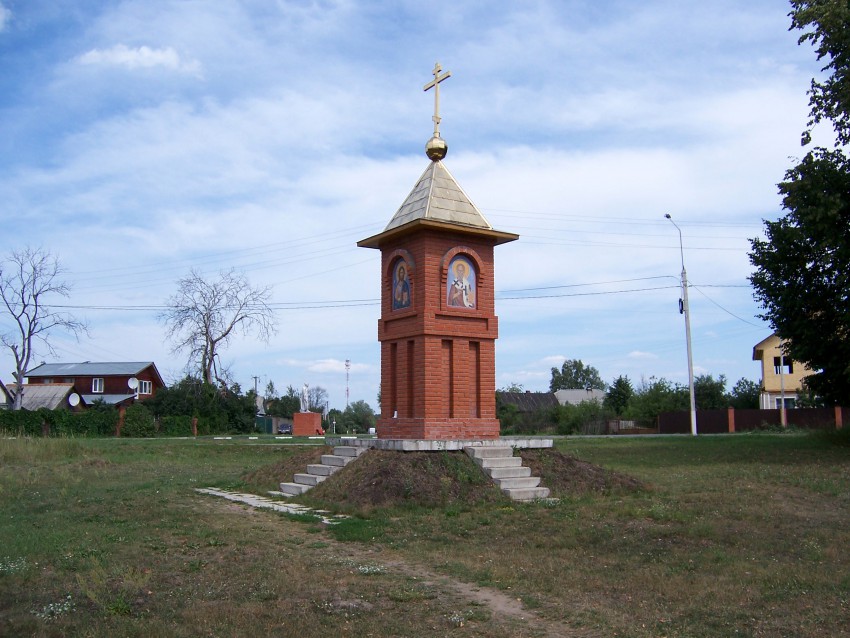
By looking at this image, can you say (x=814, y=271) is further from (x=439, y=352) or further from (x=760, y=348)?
(x=760, y=348)

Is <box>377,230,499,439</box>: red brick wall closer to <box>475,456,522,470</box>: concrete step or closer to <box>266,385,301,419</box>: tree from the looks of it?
<box>475,456,522,470</box>: concrete step

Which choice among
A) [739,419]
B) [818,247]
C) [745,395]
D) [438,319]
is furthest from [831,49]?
[745,395]

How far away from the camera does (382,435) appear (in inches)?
591

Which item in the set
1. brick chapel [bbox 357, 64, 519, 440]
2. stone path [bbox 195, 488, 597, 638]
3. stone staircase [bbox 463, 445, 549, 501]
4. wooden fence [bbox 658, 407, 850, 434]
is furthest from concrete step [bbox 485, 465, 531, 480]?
wooden fence [bbox 658, 407, 850, 434]

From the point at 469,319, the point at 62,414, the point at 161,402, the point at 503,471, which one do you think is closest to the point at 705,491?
the point at 503,471

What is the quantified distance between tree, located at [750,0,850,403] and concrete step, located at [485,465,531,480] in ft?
35.3

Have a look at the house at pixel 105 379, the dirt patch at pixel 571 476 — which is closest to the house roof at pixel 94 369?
the house at pixel 105 379

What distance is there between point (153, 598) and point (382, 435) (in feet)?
28.1

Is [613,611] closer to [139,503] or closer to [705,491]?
[705,491]

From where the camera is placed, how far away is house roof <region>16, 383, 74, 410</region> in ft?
172

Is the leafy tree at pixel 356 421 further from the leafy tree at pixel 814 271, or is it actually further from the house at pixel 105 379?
the leafy tree at pixel 814 271

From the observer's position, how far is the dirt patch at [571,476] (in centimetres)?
1294

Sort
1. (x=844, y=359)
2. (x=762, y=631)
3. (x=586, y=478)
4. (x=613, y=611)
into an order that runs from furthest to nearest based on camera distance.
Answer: (x=844, y=359) → (x=586, y=478) → (x=613, y=611) → (x=762, y=631)

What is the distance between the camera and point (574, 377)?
354 feet
